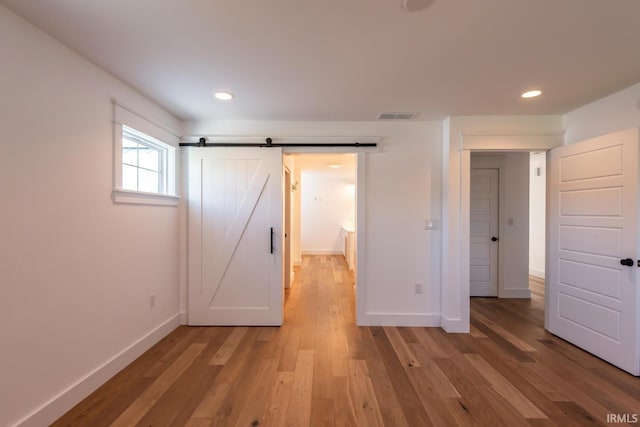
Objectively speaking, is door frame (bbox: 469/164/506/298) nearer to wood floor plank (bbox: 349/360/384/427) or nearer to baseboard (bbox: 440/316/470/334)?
baseboard (bbox: 440/316/470/334)

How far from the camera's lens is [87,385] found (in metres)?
1.92

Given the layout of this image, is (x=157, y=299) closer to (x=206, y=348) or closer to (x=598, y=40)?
(x=206, y=348)

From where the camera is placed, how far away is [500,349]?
2.62 metres

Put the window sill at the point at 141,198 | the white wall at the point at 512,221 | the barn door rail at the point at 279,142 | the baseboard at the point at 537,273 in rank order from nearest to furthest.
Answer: the window sill at the point at 141,198 → the barn door rail at the point at 279,142 → the white wall at the point at 512,221 → the baseboard at the point at 537,273

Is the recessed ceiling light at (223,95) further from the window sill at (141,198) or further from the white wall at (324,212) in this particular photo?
the white wall at (324,212)

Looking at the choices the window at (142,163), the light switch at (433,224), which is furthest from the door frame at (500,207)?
the window at (142,163)

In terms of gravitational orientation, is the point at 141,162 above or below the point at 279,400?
above

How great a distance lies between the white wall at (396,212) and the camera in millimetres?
3158

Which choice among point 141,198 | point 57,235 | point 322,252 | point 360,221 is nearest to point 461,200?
point 360,221

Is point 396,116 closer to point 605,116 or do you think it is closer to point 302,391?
point 605,116

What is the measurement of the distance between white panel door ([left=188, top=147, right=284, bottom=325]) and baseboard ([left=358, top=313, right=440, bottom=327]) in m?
1.05

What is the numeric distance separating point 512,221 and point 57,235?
5.36 m

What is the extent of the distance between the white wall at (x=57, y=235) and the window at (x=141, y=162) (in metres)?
0.08

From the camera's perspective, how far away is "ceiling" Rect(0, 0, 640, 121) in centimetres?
142
